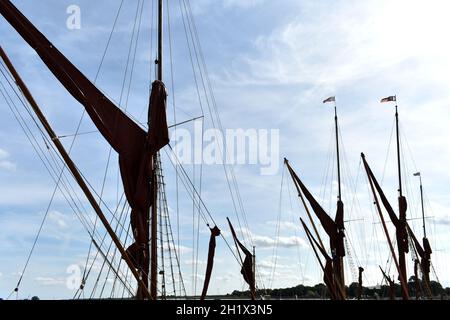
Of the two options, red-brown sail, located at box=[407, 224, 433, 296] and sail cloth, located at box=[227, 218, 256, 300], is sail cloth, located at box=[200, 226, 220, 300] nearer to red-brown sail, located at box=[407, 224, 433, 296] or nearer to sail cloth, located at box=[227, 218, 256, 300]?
sail cloth, located at box=[227, 218, 256, 300]

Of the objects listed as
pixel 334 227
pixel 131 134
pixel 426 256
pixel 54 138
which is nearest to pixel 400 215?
pixel 334 227

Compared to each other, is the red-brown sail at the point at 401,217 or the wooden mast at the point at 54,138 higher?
the red-brown sail at the point at 401,217

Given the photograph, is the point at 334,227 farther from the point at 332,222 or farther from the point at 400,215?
the point at 400,215

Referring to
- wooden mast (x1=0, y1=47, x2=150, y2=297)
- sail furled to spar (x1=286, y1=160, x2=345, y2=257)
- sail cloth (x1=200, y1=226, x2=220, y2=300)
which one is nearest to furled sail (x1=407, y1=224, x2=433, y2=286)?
sail furled to spar (x1=286, y1=160, x2=345, y2=257)

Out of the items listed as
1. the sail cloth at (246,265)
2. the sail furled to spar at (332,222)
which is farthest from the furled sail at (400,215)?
Answer: the sail cloth at (246,265)

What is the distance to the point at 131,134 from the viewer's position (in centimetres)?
3431

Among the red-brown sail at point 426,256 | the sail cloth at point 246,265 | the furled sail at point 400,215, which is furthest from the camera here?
the red-brown sail at point 426,256

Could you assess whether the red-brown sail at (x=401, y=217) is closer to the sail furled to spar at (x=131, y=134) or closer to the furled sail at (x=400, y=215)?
the furled sail at (x=400, y=215)

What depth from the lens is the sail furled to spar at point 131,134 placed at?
30.5 metres

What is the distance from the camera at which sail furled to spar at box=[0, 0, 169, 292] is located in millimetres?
30500

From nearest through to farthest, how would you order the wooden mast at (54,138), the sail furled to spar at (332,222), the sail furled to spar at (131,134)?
1. the wooden mast at (54,138)
2. the sail furled to spar at (131,134)
3. the sail furled to spar at (332,222)

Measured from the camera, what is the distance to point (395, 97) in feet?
250

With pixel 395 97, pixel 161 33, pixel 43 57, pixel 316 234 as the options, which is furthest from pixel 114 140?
pixel 395 97
